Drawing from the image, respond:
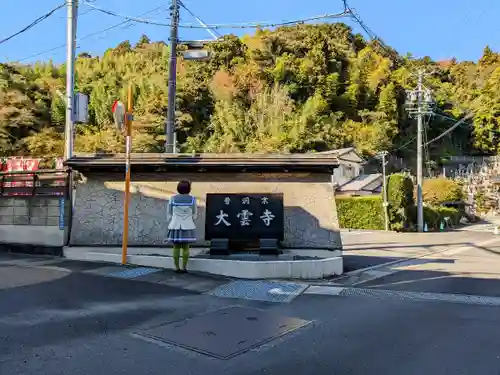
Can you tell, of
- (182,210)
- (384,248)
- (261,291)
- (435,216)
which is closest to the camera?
(261,291)

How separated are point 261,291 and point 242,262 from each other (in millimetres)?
1044

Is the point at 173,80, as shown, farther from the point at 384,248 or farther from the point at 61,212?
the point at 384,248

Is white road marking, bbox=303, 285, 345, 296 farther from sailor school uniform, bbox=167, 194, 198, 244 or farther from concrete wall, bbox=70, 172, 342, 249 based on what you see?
sailor school uniform, bbox=167, 194, 198, 244

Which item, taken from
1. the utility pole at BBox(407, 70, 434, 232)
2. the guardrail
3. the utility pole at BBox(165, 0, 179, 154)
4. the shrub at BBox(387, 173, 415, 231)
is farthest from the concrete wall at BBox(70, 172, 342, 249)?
the utility pole at BBox(407, 70, 434, 232)

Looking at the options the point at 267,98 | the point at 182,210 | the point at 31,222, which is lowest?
the point at 31,222

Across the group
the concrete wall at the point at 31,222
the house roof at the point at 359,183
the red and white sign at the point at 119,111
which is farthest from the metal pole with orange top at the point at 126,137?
the house roof at the point at 359,183

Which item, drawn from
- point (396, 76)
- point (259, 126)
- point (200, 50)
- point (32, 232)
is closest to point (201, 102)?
point (259, 126)

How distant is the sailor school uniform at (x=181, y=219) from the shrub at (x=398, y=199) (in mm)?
22386

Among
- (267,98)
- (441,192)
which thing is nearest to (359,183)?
(441,192)

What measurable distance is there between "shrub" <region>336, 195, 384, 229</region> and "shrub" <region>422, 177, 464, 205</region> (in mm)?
10208

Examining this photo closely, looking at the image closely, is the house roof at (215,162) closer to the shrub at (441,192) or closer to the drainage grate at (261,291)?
the drainage grate at (261,291)

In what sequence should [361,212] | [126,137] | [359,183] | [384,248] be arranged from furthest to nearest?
[359,183]
[361,212]
[384,248]
[126,137]

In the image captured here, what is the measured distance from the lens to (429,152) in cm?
5666

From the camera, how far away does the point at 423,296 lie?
20.0 ft
